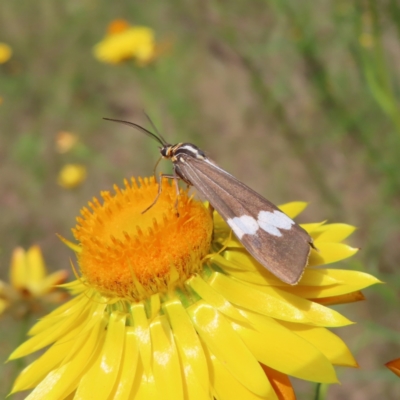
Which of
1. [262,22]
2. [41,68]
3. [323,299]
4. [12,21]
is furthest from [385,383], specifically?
[12,21]

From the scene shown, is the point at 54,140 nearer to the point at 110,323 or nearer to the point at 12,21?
the point at 12,21

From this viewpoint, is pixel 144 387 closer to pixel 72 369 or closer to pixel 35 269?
pixel 72 369

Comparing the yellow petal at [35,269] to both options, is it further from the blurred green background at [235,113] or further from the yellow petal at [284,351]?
the yellow petal at [284,351]

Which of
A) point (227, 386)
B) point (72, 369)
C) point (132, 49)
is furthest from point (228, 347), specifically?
point (132, 49)

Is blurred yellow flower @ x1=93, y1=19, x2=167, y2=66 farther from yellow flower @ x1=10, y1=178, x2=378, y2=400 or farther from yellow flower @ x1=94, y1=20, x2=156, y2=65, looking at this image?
yellow flower @ x1=10, y1=178, x2=378, y2=400

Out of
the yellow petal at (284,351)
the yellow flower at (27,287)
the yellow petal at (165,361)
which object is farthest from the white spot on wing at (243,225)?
the yellow flower at (27,287)

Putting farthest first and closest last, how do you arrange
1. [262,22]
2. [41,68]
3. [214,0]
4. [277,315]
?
[41,68] < [262,22] < [214,0] < [277,315]
